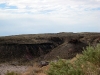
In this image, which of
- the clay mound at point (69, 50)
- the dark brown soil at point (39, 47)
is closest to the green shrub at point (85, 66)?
the clay mound at point (69, 50)

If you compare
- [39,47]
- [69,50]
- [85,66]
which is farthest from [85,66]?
[39,47]

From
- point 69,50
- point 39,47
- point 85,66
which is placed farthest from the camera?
point 39,47

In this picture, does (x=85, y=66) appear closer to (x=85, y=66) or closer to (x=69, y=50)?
(x=85, y=66)

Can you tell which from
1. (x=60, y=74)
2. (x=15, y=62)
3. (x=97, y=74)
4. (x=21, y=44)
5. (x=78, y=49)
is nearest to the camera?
(x=97, y=74)

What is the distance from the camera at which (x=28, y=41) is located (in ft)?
244

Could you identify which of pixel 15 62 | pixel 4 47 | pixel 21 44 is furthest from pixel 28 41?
pixel 15 62

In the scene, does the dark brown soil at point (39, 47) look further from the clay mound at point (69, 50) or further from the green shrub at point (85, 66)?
the green shrub at point (85, 66)

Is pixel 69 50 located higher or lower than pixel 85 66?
lower

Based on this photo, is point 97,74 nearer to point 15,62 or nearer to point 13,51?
point 15,62

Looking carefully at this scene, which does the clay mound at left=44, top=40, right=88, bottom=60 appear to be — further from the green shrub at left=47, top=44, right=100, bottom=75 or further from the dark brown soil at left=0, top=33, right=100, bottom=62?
the green shrub at left=47, top=44, right=100, bottom=75

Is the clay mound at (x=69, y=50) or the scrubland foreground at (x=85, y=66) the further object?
the clay mound at (x=69, y=50)

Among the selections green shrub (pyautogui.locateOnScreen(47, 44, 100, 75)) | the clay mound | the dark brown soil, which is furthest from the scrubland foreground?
the dark brown soil

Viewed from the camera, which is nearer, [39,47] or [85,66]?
[85,66]

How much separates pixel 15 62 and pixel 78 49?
14.8m
